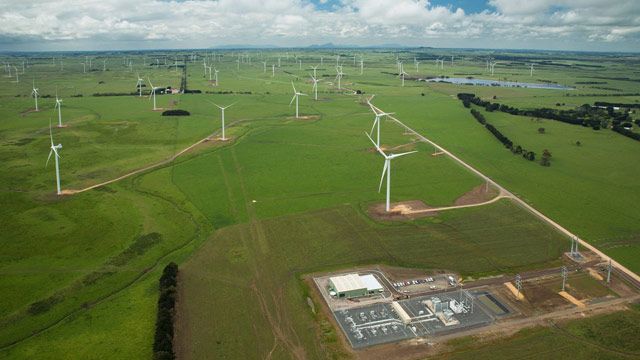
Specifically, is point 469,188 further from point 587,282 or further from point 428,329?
point 428,329

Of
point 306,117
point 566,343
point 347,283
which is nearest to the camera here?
point 566,343

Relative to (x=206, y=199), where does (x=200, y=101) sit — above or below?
above

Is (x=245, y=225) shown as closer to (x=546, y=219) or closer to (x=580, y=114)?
(x=546, y=219)

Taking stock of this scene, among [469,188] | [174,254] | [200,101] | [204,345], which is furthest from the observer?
[200,101]

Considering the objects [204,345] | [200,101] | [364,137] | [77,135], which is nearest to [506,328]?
[204,345]

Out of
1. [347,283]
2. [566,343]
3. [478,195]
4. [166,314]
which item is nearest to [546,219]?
[478,195]

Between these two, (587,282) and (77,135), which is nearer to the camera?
(587,282)
